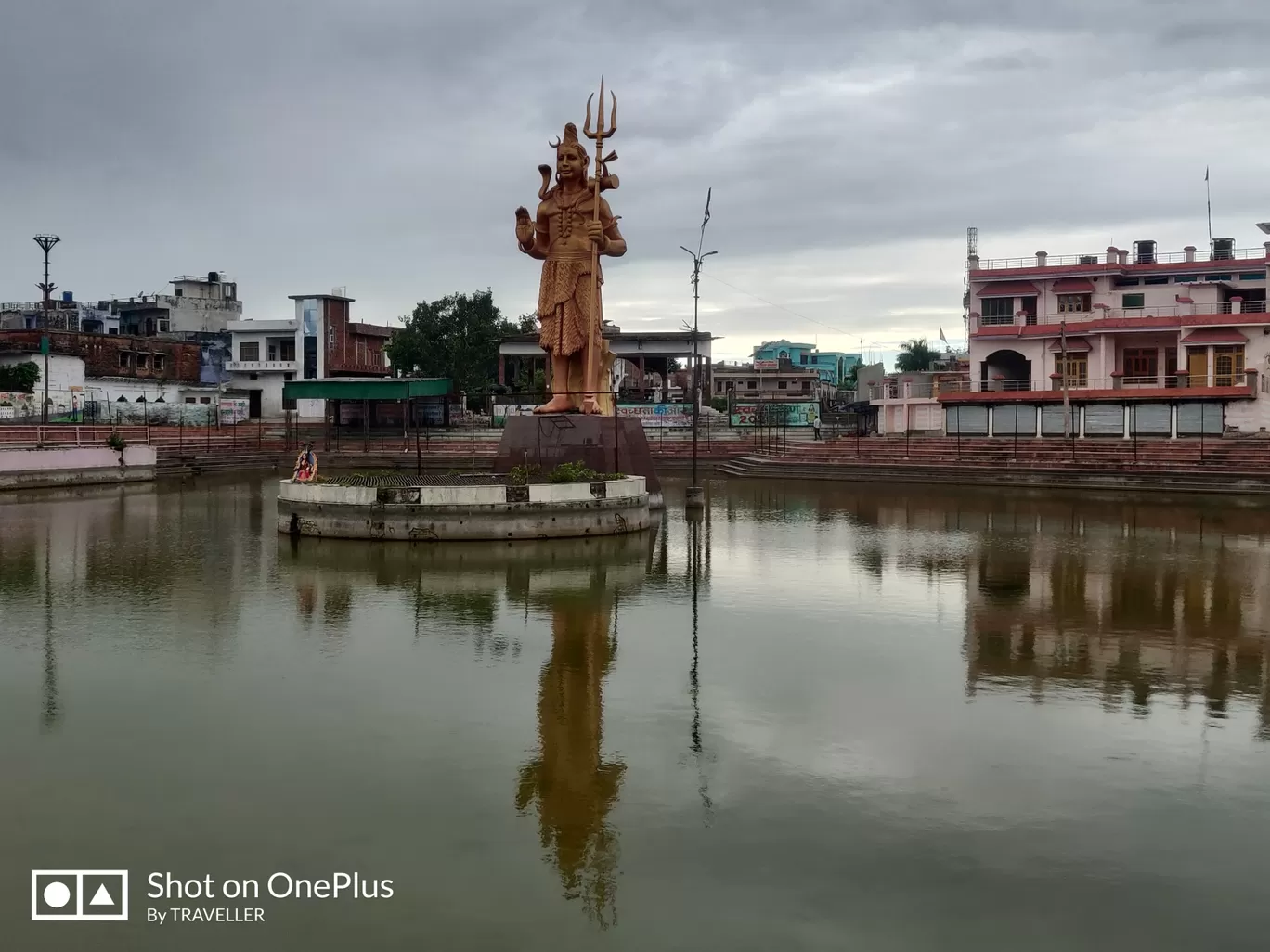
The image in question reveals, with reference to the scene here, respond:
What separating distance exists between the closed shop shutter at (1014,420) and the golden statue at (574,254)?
2868cm

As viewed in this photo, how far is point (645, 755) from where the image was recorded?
9.86 metres

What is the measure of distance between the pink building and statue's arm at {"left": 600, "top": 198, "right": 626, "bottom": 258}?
83.1ft

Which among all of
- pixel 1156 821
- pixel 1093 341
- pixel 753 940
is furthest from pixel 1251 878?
pixel 1093 341

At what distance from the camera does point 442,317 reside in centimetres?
7050

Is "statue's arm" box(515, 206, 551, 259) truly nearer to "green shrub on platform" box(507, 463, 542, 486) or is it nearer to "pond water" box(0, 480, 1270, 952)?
"green shrub on platform" box(507, 463, 542, 486)

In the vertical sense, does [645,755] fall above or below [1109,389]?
below

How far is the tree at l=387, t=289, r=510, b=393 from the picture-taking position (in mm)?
69500

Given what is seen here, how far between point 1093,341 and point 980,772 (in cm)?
4890

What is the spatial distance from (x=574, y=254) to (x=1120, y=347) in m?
35.2

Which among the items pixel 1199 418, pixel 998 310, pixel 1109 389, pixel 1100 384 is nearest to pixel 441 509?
Result: pixel 1109 389

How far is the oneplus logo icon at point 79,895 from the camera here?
23.3 ft

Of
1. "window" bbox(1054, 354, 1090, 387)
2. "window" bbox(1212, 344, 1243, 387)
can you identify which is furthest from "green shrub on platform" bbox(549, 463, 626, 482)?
"window" bbox(1212, 344, 1243, 387)

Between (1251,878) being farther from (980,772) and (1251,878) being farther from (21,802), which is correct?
(21,802)

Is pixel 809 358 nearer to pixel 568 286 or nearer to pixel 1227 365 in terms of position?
pixel 1227 365
